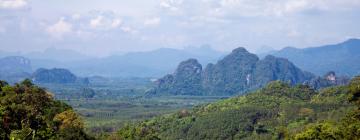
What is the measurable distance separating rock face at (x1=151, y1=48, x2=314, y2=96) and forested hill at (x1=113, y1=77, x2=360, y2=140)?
109 metres

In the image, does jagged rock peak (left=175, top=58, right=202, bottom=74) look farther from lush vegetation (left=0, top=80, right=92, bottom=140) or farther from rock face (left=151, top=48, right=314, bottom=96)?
lush vegetation (left=0, top=80, right=92, bottom=140)

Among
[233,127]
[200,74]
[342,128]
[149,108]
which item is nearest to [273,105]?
[233,127]

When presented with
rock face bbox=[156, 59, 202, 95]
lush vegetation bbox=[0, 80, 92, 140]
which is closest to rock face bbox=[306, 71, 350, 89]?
rock face bbox=[156, 59, 202, 95]

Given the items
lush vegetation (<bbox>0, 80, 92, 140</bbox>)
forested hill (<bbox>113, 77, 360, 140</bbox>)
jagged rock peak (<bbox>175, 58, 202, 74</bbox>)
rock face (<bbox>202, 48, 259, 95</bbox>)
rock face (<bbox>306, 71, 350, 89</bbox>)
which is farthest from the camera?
jagged rock peak (<bbox>175, 58, 202, 74</bbox>)

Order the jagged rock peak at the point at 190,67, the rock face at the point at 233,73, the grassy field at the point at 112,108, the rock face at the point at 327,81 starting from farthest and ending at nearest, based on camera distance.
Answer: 1. the jagged rock peak at the point at 190,67
2. the rock face at the point at 233,73
3. the rock face at the point at 327,81
4. the grassy field at the point at 112,108

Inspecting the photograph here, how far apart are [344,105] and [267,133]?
9.23m

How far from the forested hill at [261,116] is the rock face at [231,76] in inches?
4281

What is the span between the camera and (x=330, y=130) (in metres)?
36.4

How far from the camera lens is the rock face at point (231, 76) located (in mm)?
185250

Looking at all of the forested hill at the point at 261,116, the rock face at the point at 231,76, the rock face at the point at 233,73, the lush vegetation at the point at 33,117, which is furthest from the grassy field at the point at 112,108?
the lush vegetation at the point at 33,117

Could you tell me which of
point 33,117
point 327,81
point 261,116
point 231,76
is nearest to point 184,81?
point 231,76

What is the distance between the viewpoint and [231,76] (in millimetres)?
195375

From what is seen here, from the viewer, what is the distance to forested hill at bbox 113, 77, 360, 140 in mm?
57062

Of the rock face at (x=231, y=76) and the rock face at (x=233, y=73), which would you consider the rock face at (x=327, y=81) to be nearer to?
the rock face at (x=231, y=76)
